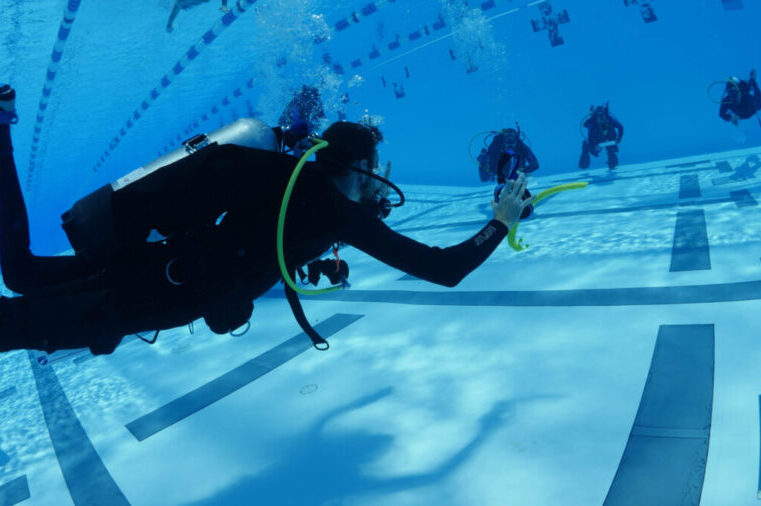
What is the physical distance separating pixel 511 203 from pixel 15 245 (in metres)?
2.09

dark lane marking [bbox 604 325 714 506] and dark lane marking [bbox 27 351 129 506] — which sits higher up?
dark lane marking [bbox 27 351 129 506]

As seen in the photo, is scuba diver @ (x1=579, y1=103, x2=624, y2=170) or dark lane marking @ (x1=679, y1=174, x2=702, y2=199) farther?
scuba diver @ (x1=579, y1=103, x2=624, y2=170)

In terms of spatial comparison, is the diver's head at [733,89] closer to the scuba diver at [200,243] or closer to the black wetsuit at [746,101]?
the black wetsuit at [746,101]

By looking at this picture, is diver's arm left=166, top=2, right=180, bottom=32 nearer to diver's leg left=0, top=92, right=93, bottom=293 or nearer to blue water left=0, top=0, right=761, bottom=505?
blue water left=0, top=0, right=761, bottom=505

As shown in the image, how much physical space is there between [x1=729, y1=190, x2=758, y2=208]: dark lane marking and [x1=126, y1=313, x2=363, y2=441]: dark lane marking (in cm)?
528

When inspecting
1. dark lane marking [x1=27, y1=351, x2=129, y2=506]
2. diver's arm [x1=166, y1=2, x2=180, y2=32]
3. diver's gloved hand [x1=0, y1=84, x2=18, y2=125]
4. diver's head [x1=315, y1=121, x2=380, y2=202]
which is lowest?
dark lane marking [x1=27, y1=351, x2=129, y2=506]

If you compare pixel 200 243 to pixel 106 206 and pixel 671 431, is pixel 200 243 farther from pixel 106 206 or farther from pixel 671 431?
pixel 671 431

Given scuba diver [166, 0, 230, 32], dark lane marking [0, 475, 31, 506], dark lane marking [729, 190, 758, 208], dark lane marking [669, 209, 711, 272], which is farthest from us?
scuba diver [166, 0, 230, 32]

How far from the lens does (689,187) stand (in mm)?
7781

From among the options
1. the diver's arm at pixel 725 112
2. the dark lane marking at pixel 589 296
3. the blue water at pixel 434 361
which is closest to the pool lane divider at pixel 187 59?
the blue water at pixel 434 361

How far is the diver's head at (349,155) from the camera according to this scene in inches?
74.9

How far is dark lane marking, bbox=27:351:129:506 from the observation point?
2525mm

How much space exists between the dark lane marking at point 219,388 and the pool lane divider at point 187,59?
34.0 ft

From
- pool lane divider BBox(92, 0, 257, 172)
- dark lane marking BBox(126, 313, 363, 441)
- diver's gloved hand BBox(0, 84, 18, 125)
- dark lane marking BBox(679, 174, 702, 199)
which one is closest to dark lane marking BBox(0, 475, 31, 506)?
dark lane marking BBox(126, 313, 363, 441)
